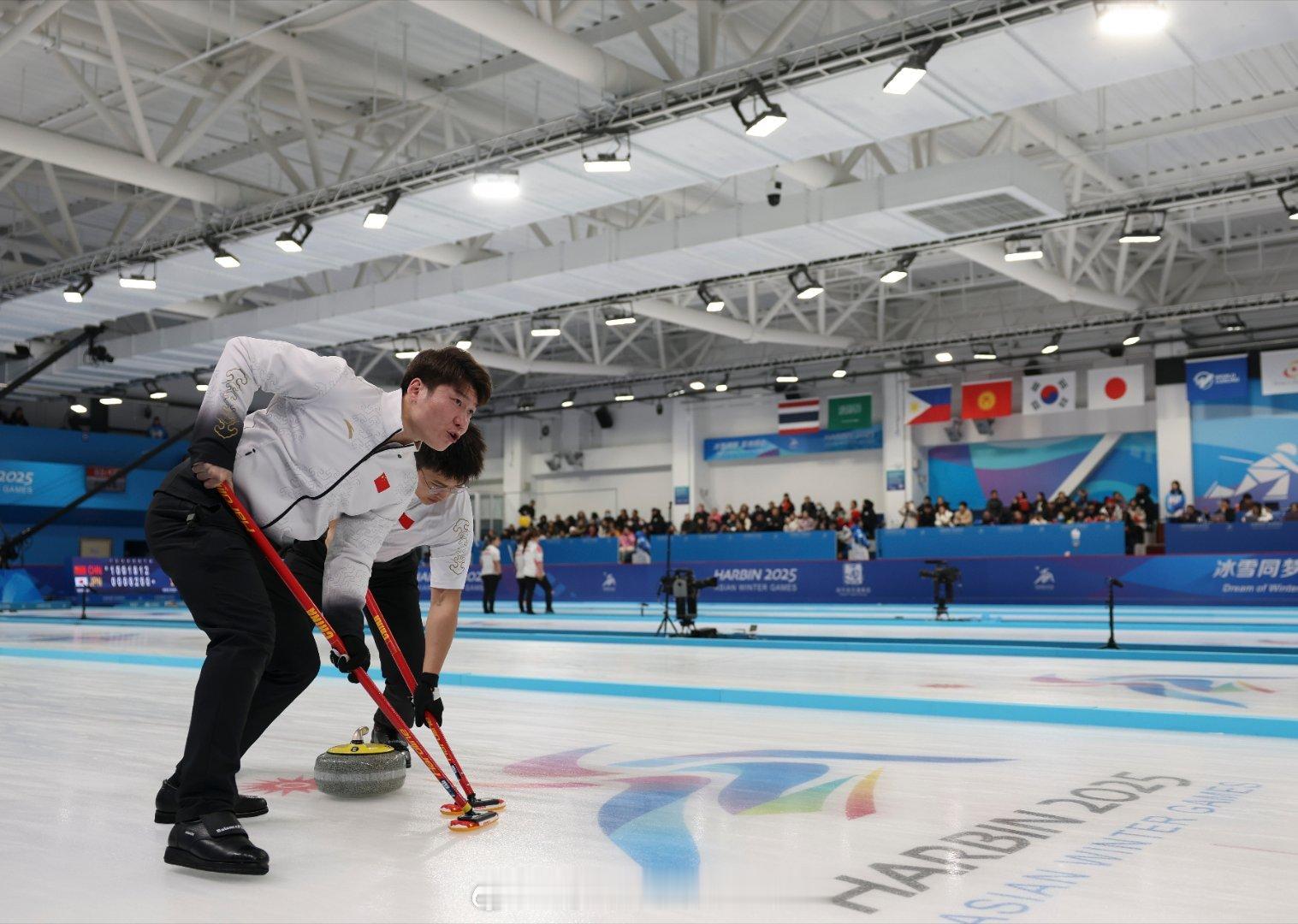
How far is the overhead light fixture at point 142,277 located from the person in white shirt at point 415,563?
12.8m

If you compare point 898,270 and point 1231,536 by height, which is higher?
point 898,270

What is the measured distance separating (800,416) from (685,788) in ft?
87.8

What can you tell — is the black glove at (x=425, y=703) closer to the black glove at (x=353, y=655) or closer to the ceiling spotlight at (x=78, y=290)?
the black glove at (x=353, y=655)

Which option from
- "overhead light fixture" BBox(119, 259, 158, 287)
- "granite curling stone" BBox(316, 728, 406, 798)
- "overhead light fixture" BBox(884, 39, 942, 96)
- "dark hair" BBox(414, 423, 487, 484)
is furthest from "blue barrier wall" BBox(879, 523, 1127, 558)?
"granite curling stone" BBox(316, 728, 406, 798)

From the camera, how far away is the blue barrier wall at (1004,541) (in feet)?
67.5

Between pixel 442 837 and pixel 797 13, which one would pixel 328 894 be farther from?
pixel 797 13

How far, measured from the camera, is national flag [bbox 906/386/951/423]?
27656 mm

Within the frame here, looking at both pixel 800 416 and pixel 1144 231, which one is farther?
pixel 800 416

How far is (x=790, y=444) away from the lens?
31.0m

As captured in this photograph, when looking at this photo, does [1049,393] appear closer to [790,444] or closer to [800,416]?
[800,416]

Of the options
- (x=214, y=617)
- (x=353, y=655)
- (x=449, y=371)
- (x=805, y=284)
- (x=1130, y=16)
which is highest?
(x=805, y=284)

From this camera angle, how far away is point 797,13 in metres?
9.84

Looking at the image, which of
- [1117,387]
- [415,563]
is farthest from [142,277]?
[1117,387]

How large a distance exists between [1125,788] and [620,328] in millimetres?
25129
